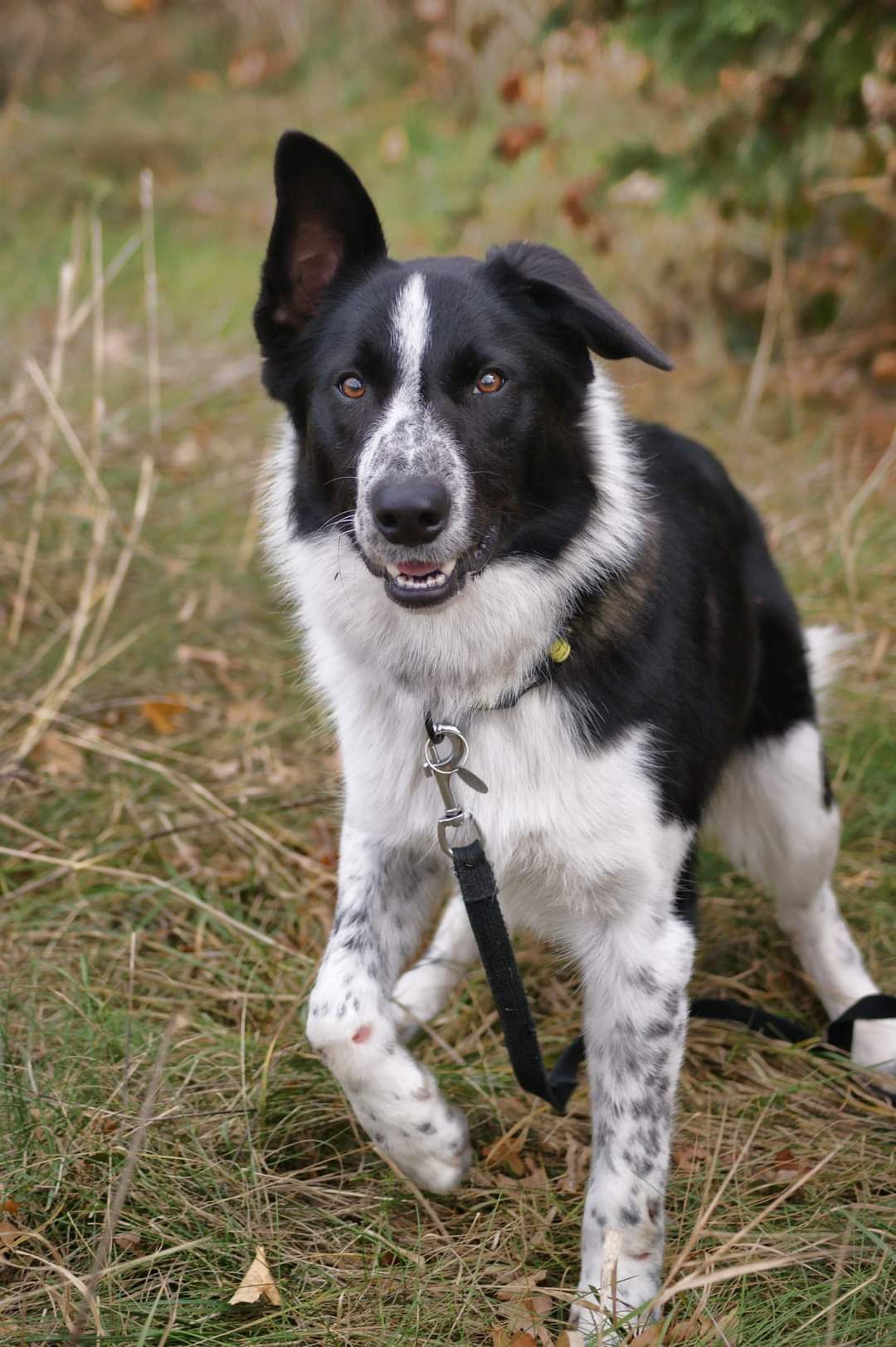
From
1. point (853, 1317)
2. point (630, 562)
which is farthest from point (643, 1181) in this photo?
point (630, 562)

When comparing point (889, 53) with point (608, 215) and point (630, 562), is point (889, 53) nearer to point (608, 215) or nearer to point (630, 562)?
point (608, 215)

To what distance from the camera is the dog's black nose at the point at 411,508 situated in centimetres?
219

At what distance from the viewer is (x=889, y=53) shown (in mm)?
4852

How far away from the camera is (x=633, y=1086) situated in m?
2.38

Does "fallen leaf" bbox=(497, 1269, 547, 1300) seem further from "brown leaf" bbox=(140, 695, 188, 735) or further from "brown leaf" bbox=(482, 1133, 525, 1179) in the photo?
"brown leaf" bbox=(140, 695, 188, 735)

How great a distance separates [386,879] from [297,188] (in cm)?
137

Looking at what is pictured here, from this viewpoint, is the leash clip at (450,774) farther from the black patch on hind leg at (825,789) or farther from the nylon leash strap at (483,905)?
the black patch on hind leg at (825,789)

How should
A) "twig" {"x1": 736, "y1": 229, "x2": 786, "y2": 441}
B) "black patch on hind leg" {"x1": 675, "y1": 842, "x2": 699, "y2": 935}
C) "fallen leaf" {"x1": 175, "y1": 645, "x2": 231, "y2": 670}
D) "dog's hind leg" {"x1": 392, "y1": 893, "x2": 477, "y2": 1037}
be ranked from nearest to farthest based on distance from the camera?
"black patch on hind leg" {"x1": 675, "y1": 842, "x2": 699, "y2": 935}
"dog's hind leg" {"x1": 392, "y1": 893, "x2": 477, "y2": 1037}
"fallen leaf" {"x1": 175, "y1": 645, "x2": 231, "y2": 670}
"twig" {"x1": 736, "y1": 229, "x2": 786, "y2": 441}

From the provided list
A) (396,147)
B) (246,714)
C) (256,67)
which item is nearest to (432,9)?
(396,147)

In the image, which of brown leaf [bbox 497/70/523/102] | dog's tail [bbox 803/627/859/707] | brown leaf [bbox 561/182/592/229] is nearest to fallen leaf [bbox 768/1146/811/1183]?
dog's tail [bbox 803/627/859/707]

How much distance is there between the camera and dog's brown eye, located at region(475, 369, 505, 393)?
238cm

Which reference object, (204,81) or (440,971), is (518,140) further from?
(204,81)

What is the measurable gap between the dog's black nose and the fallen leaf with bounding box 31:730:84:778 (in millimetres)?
1941

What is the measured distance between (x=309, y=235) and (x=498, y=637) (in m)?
0.91
